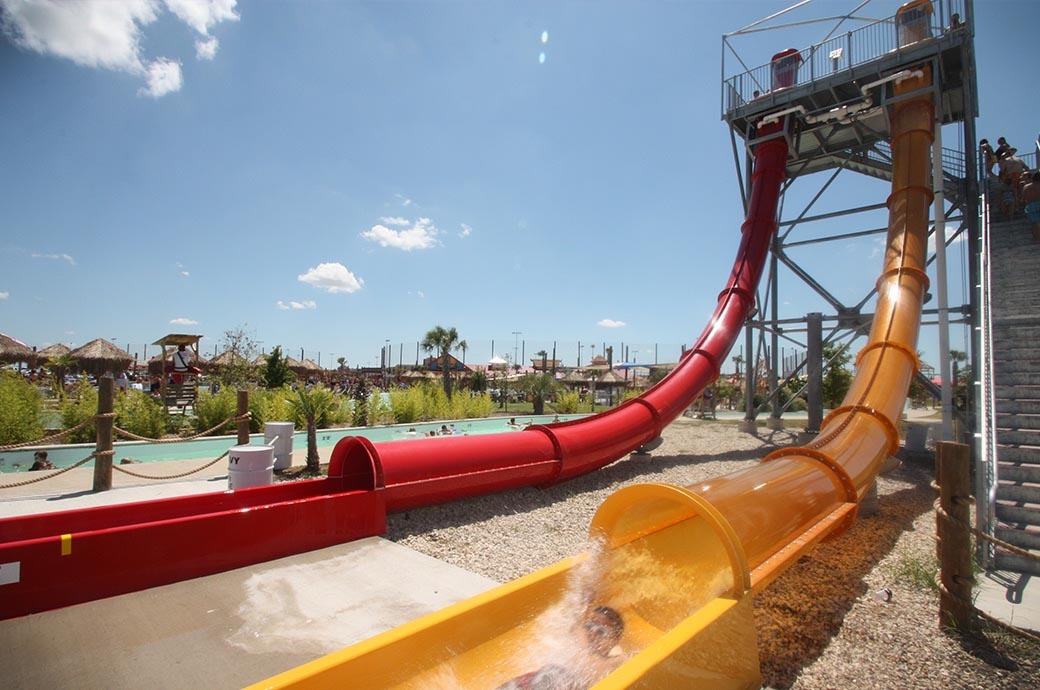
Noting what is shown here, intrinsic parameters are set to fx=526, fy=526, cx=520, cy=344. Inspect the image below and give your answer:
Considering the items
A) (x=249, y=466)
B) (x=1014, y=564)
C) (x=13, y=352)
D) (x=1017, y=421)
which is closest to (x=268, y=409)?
(x=249, y=466)

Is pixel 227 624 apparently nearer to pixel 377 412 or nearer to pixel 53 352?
pixel 377 412

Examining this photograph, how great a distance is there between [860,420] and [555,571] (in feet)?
13.9

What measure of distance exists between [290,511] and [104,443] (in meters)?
4.01

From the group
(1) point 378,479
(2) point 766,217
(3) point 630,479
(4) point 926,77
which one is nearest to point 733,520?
(1) point 378,479

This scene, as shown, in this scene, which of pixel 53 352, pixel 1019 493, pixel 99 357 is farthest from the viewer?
pixel 53 352

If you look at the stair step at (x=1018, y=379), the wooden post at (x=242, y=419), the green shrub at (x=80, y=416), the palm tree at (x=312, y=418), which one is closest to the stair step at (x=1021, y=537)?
the stair step at (x=1018, y=379)

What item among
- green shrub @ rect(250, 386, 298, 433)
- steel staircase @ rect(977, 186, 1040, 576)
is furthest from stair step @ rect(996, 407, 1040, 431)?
green shrub @ rect(250, 386, 298, 433)

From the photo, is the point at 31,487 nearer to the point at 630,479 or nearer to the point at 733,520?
the point at 630,479

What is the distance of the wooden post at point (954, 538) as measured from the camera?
3227 millimetres

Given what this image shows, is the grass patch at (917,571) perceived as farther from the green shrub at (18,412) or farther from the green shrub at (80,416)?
the green shrub at (80,416)

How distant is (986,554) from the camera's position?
4320mm

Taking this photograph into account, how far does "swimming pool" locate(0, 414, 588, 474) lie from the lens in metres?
9.05

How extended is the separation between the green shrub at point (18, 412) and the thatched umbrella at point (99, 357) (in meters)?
14.2

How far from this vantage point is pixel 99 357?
2167cm
